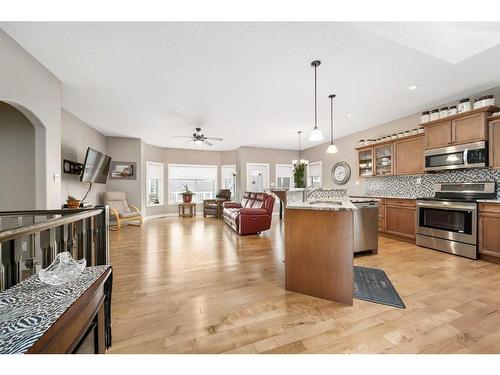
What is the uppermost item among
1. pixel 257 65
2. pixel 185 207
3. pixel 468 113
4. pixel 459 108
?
pixel 257 65

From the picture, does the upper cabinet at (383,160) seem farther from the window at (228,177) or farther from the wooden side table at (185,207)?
the wooden side table at (185,207)

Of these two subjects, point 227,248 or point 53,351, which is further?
point 227,248

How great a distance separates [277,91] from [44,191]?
347 cm

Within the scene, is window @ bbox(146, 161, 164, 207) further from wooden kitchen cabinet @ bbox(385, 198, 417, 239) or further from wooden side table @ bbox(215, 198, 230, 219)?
wooden kitchen cabinet @ bbox(385, 198, 417, 239)

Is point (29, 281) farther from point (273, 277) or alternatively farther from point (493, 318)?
point (493, 318)

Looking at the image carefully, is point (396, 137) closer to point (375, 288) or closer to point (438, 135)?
point (438, 135)

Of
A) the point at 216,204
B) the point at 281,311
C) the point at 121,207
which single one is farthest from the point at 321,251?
the point at 121,207

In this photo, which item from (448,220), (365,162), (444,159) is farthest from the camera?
(365,162)

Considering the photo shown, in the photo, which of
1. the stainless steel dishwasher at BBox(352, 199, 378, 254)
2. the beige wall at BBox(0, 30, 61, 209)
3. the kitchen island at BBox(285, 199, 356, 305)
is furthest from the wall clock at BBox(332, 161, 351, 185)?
the beige wall at BBox(0, 30, 61, 209)

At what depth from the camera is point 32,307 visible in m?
0.81

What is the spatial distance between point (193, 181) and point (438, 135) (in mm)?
7175

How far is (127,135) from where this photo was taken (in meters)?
6.00
